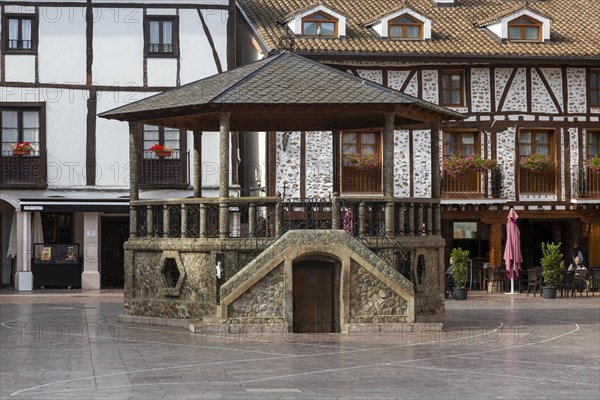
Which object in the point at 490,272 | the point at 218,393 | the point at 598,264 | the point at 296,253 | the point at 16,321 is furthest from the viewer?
the point at 598,264

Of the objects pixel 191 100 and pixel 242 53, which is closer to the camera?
pixel 191 100

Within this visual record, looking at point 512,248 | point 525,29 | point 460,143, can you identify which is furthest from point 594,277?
point 525,29

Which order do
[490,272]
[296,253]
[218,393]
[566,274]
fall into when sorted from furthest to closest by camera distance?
[490,272]
[566,274]
[296,253]
[218,393]

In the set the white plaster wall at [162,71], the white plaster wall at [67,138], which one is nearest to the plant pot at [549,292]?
the white plaster wall at [162,71]

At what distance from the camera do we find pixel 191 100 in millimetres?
20266

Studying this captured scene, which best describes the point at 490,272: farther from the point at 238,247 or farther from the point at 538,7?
the point at 238,247

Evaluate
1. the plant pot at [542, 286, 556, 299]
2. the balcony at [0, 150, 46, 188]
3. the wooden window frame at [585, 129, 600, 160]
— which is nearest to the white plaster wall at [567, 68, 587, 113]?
the wooden window frame at [585, 129, 600, 160]

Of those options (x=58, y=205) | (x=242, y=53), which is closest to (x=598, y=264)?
(x=242, y=53)

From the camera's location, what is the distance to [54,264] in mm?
32219

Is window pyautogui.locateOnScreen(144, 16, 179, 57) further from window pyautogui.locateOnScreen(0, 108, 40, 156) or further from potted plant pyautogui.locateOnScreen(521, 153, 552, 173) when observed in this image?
potted plant pyautogui.locateOnScreen(521, 153, 552, 173)

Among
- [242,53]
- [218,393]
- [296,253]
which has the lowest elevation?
[218,393]

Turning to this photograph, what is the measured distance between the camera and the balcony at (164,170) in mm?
32688

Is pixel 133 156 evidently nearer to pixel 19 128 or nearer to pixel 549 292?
pixel 19 128

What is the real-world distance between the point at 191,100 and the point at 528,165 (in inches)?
637
